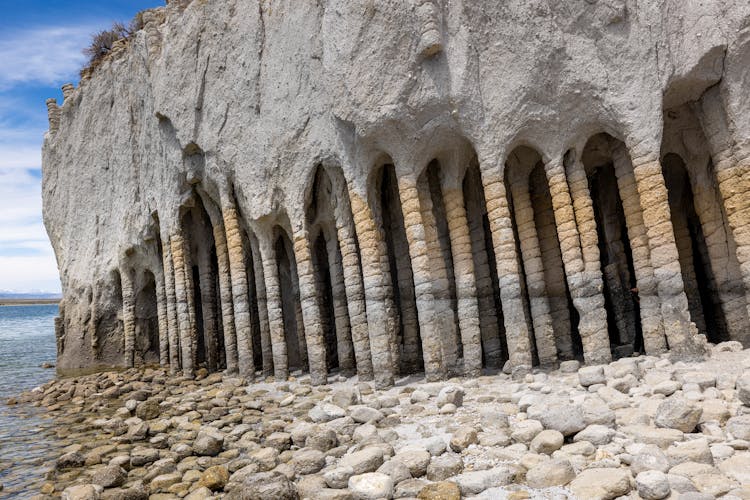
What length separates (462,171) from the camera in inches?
526

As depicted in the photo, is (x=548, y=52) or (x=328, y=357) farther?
(x=328, y=357)

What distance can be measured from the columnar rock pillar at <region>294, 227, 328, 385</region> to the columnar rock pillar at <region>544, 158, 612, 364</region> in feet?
22.9

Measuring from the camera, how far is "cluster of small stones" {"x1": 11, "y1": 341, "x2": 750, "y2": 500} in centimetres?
520

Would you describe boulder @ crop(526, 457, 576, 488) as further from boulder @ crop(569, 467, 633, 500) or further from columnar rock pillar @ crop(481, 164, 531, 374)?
columnar rock pillar @ crop(481, 164, 531, 374)

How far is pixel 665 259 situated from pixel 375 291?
6.63 m

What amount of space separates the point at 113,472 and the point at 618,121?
11.9 metres

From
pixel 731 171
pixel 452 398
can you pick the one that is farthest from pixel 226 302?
pixel 731 171

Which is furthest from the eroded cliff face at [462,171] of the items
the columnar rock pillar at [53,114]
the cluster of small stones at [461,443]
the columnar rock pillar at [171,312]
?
the columnar rock pillar at [53,114]

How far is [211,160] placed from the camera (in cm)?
1761

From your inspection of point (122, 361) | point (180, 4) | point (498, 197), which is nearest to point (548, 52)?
point (498, 197)

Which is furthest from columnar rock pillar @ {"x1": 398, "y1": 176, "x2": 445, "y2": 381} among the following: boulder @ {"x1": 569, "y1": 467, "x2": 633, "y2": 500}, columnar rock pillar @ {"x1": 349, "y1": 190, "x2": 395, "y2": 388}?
boulder @ {"x1": 569, "y1": 467, "x2": 633, "y2": 500}

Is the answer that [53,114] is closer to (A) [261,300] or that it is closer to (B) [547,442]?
(A) [261,300]

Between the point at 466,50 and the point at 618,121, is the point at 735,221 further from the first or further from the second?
the point at 466,50

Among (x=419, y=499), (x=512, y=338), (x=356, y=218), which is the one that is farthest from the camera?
(x=356, y=218)
